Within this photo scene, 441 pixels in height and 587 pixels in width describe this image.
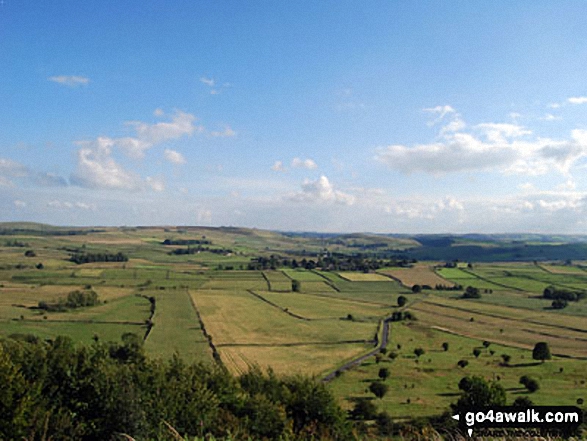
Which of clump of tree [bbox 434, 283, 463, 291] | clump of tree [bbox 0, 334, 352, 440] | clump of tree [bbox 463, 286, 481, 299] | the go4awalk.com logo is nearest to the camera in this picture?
the go4awalk.com logo

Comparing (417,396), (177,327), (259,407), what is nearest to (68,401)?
(259,407)

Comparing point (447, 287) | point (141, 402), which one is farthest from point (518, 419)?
point (447, 287)

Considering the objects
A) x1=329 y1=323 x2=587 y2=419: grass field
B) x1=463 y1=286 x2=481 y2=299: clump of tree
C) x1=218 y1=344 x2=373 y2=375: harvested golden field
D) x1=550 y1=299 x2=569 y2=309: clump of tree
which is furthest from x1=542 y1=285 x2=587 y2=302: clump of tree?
x1=218 y1=344 x2=373 y2=375: harvested golden field

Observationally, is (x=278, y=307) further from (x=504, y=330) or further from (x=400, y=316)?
(x=504, y=330)

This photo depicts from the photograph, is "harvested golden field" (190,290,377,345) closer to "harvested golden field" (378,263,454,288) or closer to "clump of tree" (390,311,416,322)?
"clump of tree" (390,311,416,322)

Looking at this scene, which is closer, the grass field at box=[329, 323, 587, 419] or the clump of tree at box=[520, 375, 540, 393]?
the grass field at box=[329, 323, 587, 419]

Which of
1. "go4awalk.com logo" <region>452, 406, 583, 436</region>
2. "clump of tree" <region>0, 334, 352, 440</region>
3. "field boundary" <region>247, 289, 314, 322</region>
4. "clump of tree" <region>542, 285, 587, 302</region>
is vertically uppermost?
"go4awalk.com logo" <region>452, 406, 583, 436</region>

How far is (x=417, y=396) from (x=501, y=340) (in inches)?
1687

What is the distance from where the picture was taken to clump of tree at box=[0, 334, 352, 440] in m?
26.4

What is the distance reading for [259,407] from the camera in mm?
35531

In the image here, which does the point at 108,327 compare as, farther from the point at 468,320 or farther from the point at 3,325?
the point at 468,320

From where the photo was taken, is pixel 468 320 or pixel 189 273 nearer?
pixel 468 320

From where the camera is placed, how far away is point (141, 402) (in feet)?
100

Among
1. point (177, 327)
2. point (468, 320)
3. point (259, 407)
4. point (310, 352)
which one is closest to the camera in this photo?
point (259, 407)
